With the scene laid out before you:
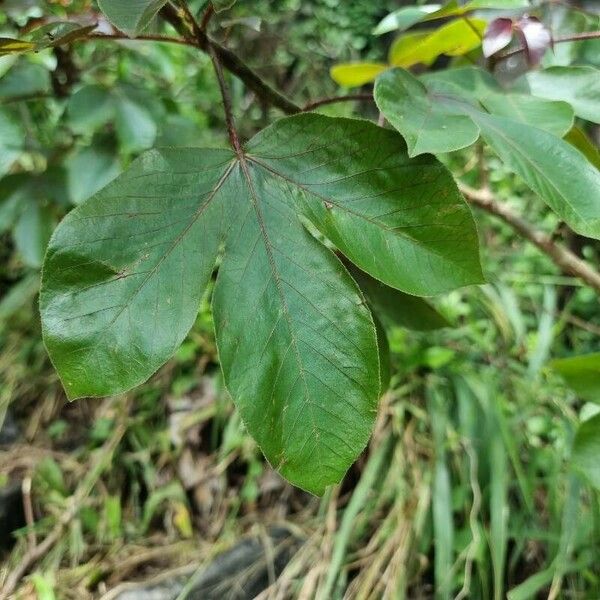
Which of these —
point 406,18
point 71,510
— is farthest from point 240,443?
point 406,18

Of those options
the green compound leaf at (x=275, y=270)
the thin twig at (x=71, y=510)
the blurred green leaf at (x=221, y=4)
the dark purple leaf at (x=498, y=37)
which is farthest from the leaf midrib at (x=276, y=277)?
the thin twig at (x=71, y=510)

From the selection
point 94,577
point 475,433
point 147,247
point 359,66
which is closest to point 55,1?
point 359,66

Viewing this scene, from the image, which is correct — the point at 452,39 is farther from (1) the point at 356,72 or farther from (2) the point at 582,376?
(2) the point at 582,376

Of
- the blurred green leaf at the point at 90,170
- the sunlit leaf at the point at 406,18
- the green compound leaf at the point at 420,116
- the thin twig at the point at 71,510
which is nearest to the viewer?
the green compound leaf at the point at 420,116

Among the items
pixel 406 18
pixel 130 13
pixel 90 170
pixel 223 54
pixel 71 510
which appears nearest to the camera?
pixel 130 13

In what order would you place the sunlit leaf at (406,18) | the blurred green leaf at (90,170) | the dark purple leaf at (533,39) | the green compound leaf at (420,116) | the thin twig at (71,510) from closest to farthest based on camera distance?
the green compound leaf at (420,116), the dark purple leaf at (533,39), the sunlit leaf at (406,18), the blurred green leaf at (90,170), the thin twig at (71,510)

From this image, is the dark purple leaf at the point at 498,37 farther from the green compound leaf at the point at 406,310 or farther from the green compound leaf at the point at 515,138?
the green compound leaf at the point at 406,310

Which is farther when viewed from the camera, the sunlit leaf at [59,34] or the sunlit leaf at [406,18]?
→ the sunlit leaf at [406,18]

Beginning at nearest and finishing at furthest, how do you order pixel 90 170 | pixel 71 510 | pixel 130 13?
1. pixel 130 13
2. pixel 90 170
3. pixel 71 510
